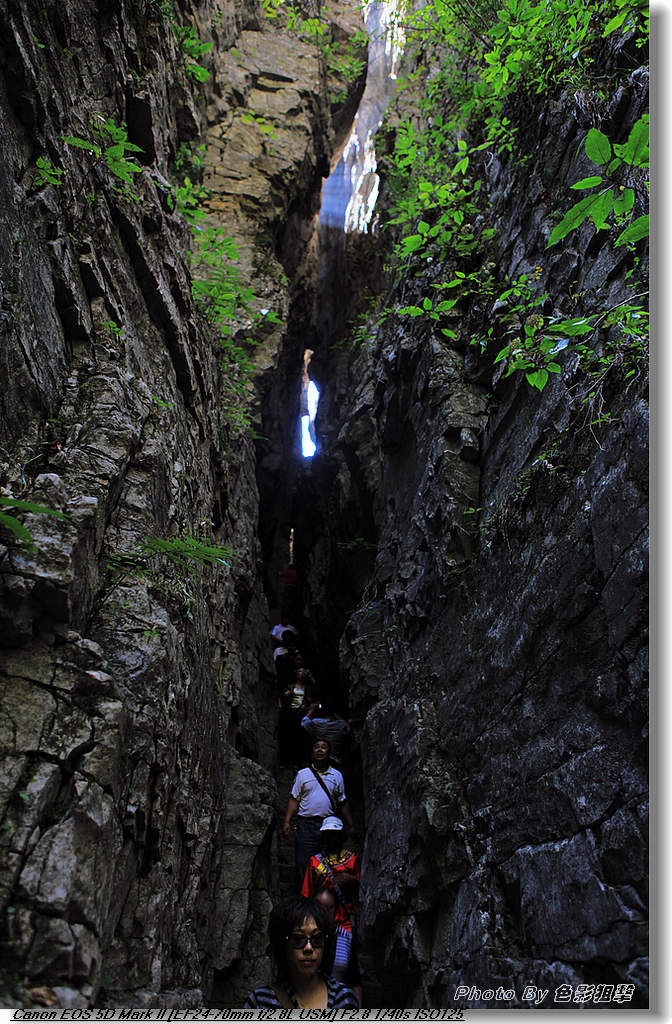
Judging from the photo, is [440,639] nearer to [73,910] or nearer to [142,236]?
[73,910]

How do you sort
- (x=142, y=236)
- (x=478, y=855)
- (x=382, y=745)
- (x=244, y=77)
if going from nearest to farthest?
(x=478, y=855)
(x=142, y=236)
(x=382, y=745)
(x=244, y=77)

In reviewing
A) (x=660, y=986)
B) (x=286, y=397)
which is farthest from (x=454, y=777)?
(x=286, y=397)

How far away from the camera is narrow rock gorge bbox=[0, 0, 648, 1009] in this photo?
11.0 feet

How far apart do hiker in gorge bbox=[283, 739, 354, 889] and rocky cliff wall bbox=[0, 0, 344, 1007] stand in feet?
1.55

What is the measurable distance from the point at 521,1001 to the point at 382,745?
428 cm

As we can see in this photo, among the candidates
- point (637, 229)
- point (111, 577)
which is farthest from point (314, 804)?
point (637, 229)

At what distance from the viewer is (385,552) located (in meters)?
10.2

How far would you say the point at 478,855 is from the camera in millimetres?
4938

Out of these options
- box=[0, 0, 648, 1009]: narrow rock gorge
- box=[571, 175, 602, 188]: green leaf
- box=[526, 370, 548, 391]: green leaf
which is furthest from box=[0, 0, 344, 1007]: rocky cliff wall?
box=[571, 175, 602, 188]: green leaf

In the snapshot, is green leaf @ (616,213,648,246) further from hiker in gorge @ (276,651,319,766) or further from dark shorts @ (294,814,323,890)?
hiker in gorge @ (276,651,319,766)

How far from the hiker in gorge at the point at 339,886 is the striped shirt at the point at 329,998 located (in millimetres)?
2309

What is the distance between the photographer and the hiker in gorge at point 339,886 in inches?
254

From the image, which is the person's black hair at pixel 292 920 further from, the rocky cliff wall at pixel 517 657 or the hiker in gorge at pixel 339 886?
the hiker in gorge at pixel 339 886

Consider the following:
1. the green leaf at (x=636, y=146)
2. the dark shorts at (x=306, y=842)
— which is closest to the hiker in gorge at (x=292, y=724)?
the dark shorts at (x=306, y=842)
